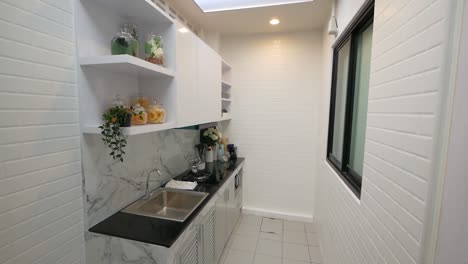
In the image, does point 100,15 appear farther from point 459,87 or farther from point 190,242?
point 459,87

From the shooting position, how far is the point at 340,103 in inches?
86.6

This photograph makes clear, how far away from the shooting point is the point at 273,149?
3.21 meters

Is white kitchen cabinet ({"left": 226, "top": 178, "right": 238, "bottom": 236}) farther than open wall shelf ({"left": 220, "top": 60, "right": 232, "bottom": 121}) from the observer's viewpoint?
No

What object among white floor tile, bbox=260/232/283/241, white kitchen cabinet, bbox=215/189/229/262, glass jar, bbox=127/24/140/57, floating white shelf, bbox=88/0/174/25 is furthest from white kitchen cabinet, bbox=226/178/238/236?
floating white shelf, bbox=88/0/174/25

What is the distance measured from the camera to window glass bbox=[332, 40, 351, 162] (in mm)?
2055

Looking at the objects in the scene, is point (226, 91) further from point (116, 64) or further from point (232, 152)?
point (116, 64)

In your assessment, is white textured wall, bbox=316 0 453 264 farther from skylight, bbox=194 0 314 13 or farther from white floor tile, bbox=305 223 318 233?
white floor tile, bbox=305 223 318 233

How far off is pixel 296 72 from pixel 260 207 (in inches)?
83.6

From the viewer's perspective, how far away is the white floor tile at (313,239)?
8.71 ft

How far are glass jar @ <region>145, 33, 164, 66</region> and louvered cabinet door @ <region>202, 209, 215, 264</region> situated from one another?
1317 millimetres

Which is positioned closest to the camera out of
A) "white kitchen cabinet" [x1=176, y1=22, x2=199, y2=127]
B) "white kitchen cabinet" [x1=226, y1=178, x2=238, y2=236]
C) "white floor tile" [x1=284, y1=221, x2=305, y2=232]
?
"white kitchen cabinet" [x1=176, y1=22, x2=199, y2=127]

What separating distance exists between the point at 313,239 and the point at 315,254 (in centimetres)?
30

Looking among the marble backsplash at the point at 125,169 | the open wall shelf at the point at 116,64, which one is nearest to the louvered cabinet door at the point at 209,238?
the marble backsplash at the point at 125,169

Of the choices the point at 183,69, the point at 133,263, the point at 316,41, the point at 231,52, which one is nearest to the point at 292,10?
the point at 316,41
